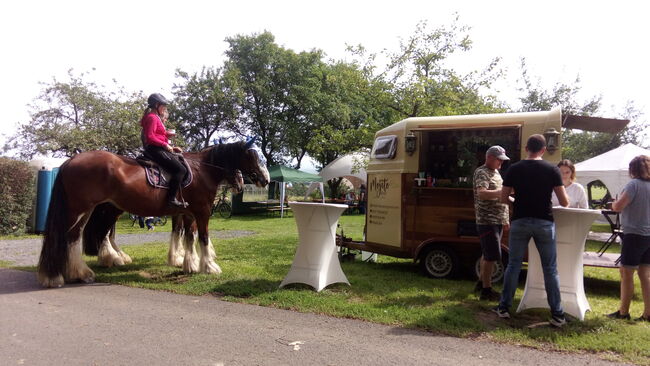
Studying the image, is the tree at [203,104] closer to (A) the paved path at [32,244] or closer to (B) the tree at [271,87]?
(B) the tree at [271,87]

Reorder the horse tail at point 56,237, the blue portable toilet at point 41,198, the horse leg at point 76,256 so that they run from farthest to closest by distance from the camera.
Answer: the blue portable toilet at point 41,198 < the horse leg at point 76,256 < the horse tail at point 56,237

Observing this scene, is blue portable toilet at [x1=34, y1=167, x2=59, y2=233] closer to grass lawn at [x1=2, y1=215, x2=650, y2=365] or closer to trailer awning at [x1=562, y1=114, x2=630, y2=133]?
grass lawn at [x1=2, y1=215, x2=650, y2=365]

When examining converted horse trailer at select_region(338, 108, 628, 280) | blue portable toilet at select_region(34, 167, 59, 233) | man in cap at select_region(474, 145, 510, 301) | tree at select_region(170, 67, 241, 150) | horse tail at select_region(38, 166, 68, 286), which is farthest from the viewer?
tree at select_region(170, 67, 241, 150)

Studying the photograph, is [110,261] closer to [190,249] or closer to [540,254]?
[190,249]

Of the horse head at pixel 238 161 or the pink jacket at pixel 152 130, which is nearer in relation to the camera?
the pink jacket at pixel 152 130

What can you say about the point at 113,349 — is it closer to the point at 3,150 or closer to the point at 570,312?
the point at 570,312

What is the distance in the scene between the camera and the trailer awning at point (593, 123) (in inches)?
255

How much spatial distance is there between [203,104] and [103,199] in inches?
1003

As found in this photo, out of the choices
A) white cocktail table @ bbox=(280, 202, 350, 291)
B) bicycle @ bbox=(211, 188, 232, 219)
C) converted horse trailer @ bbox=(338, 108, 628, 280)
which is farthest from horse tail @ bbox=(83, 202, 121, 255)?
bicycle @ bbox=(211, 188, 232, 219)

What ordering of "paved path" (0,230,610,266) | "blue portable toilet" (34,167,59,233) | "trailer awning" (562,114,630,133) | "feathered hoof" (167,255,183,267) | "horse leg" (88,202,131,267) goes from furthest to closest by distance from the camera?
"blue portable toilet" (34,167,59,233)
"paved path" (0,230,610,266)
"feathered hoof" (167,255,183,267)
"horse leg" (88,202,131,267)
"trailer awning" (562,114,630,133)

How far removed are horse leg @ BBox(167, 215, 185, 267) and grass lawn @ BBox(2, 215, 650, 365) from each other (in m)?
0.18

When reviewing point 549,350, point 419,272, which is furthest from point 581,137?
point 549,350

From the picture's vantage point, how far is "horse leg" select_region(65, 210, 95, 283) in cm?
596

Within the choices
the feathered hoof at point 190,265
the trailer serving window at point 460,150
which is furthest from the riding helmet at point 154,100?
the trailer serving window at point 460,150
